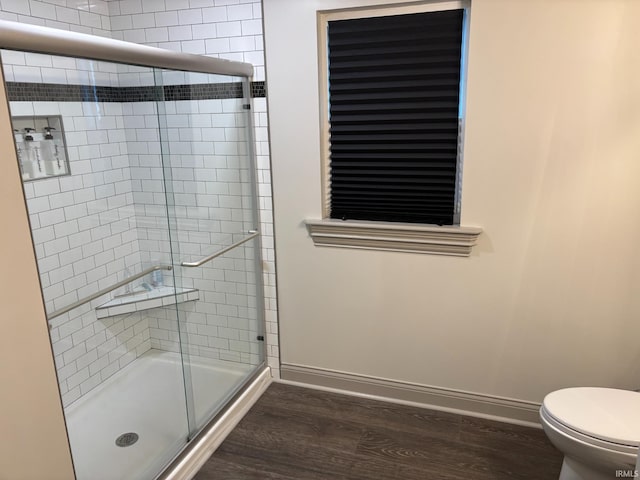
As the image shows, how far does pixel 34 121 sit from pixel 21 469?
1.18 meters

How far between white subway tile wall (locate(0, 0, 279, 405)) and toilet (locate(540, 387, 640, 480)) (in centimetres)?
160

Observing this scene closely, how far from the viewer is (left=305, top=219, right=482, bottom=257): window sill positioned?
2357 millimetres

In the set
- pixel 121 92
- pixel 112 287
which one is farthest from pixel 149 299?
pixel 121 92

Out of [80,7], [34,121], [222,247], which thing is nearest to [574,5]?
[222,247]

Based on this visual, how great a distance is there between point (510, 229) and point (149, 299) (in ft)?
5.97

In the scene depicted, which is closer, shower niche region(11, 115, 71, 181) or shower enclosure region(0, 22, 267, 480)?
shower niche region(11, 115, 71, 181)

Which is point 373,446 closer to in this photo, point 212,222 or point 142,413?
point 142,413

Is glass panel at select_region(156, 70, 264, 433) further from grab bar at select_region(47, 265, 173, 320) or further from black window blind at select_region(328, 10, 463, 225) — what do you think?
black window blind at select_region(328, 10, 463, 225)

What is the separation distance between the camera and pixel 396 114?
239cm

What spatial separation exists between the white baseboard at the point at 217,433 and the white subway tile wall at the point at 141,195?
188 mm

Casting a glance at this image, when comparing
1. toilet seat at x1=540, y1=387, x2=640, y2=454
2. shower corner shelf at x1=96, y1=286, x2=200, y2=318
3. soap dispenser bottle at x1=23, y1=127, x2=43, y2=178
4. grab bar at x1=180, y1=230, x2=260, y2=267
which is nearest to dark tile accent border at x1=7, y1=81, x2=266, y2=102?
soap dispenser bottle at x1=23, y1=127, x2=43, y2=178

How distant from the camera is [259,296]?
2846mm

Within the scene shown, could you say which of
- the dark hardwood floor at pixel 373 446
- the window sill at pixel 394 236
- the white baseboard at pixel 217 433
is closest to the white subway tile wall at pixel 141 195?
the white baseboard at pixel 217 433

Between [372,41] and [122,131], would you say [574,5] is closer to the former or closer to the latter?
[372,41]
